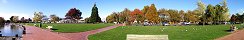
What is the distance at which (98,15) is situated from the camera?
12431cm

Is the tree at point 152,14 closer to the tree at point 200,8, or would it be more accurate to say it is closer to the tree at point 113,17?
the tree at point 200,8

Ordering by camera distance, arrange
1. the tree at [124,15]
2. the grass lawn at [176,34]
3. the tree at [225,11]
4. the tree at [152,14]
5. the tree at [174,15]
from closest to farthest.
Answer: the grass lawn at [176,34] → the tree at [225,11] → the tree at [152,14] → the tree at [174,15] → the tree at [124,15]

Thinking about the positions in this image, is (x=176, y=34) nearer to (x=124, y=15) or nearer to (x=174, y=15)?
(x=174, y=15)

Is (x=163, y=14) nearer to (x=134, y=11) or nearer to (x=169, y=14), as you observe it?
(x=169, y=14)

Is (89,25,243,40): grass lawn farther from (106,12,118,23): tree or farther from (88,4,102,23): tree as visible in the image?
(106,12,118,23): tree

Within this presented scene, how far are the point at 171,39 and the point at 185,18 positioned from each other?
303ft

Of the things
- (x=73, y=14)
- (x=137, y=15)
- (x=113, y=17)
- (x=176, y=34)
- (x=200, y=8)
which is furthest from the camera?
(x=73, y=14)

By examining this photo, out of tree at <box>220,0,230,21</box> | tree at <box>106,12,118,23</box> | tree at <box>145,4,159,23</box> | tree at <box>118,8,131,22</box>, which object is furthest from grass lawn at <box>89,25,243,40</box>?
tree at <box>106,12,118,23</box>

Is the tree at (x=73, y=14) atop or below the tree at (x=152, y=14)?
atop

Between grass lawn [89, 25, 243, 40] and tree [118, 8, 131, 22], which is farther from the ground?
tree [118, 8, 131, 22]

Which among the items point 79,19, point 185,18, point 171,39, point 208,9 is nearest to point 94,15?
point 185,18

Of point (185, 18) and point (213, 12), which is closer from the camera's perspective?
point (213, 12)

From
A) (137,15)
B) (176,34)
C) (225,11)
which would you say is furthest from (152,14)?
(176,34)

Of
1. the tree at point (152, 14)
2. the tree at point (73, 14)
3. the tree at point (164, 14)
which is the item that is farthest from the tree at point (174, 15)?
the tree at point (73, 14)
